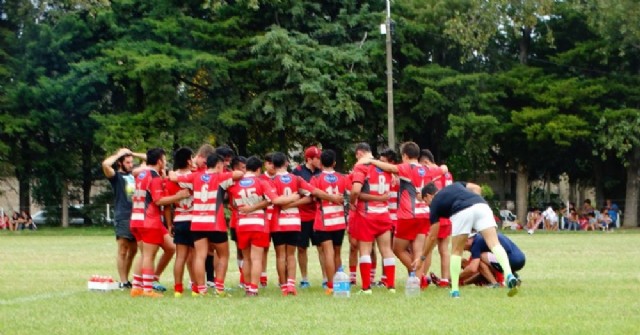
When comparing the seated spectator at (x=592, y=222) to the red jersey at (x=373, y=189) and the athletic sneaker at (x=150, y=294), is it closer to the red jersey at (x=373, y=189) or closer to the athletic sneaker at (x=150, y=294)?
the red jersey at (x=373, y=189)

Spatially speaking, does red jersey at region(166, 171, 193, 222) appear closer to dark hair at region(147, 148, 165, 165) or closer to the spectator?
dark hair at region(147, 148, 165, 165)

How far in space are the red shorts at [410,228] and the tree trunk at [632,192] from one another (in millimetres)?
36333

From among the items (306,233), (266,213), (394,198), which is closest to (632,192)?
(394,198)

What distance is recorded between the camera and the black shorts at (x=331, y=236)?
57.0ft

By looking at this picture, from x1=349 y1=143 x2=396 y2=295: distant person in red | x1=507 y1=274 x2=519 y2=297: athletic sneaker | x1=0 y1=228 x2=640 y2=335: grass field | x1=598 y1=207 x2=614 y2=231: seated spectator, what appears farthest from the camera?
x1=598 y1=207 x2=614 y2=231: seated spectator

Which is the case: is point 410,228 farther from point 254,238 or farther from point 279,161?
point 254,238

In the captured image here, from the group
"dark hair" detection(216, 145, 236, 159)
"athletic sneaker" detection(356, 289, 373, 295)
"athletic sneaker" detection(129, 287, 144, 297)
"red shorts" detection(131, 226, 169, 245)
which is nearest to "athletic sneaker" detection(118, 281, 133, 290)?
"athletic sneaker" detection(129, 287, 144, 297)

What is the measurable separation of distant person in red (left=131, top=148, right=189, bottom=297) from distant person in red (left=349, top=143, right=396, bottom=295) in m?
2.46

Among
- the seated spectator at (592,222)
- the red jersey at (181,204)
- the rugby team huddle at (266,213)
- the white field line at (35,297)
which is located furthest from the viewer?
the seated spectator at (592,222)

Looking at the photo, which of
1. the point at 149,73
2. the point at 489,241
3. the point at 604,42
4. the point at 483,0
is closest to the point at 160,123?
the point at 149,73

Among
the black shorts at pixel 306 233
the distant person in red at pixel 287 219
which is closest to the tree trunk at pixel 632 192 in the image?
the black shorts at pixel 306 233

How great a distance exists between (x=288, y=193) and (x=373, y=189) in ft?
3.93

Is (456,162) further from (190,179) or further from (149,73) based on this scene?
(190,179)

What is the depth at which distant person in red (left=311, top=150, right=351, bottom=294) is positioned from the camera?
1711 cm
